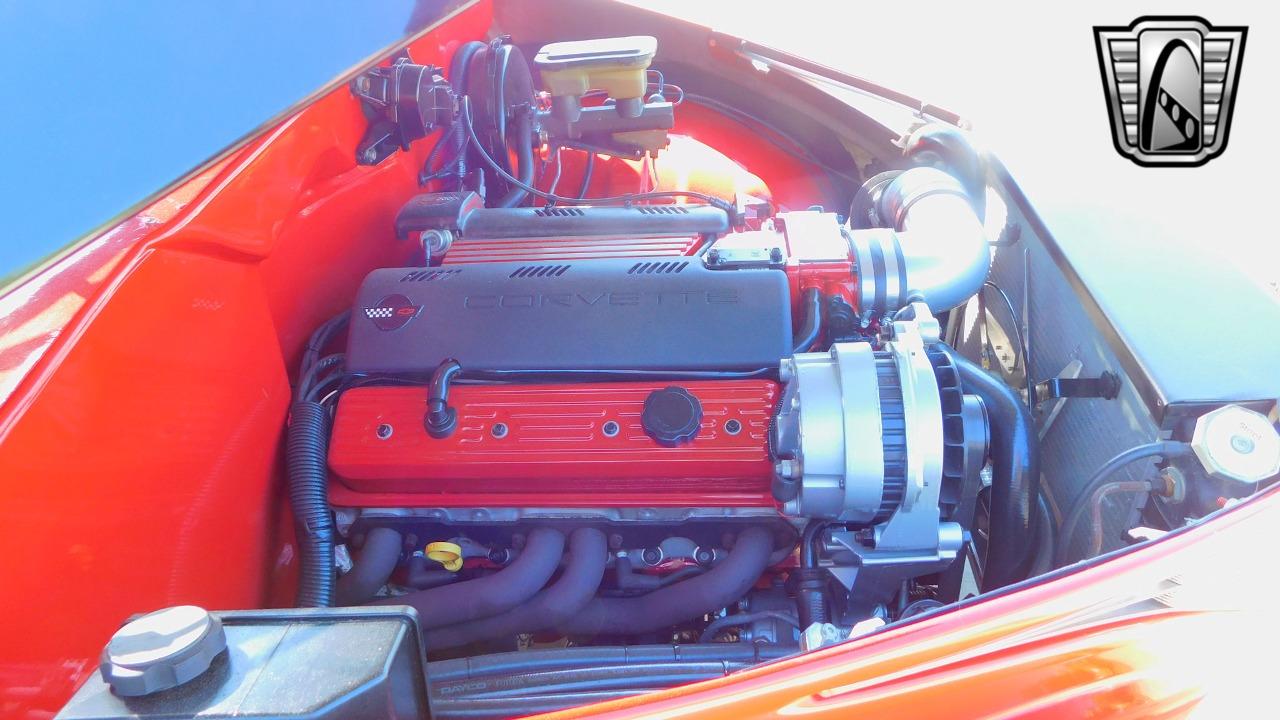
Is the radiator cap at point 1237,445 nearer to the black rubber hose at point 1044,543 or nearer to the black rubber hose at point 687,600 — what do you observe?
the black rubber hose at point 1044,543

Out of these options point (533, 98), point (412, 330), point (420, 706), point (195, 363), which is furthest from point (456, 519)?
point (533, 98)

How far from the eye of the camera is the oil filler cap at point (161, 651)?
22.7 inches

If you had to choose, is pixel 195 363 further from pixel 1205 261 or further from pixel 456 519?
pixel 1205 261

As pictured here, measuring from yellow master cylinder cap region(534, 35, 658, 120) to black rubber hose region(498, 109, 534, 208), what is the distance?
0.18 meters

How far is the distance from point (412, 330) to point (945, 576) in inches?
38.8

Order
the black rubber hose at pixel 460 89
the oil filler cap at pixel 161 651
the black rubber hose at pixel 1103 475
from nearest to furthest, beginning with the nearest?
the oil filler cap at pixel 161 651
the black rubber hose at pixel 1103 475
the black rubber hose at pixel 460 89

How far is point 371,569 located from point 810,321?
85cm

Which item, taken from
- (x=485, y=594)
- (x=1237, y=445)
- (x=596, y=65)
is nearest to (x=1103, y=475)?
(x=1237, y=445)

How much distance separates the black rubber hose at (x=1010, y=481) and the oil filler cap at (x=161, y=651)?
103cm

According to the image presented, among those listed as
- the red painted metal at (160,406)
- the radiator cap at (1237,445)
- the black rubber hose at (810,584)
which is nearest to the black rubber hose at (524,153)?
the red painted metal at (160,406)

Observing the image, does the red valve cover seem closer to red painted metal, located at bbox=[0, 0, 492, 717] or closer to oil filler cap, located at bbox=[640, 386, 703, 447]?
oil filler cap, located at bbox=[640, 386, 703, 447]

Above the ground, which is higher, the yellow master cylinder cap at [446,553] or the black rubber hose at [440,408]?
the black rubber hose at [440,408]

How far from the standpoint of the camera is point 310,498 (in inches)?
47.9

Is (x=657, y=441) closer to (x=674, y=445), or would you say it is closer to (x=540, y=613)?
(x=674, y=445)
